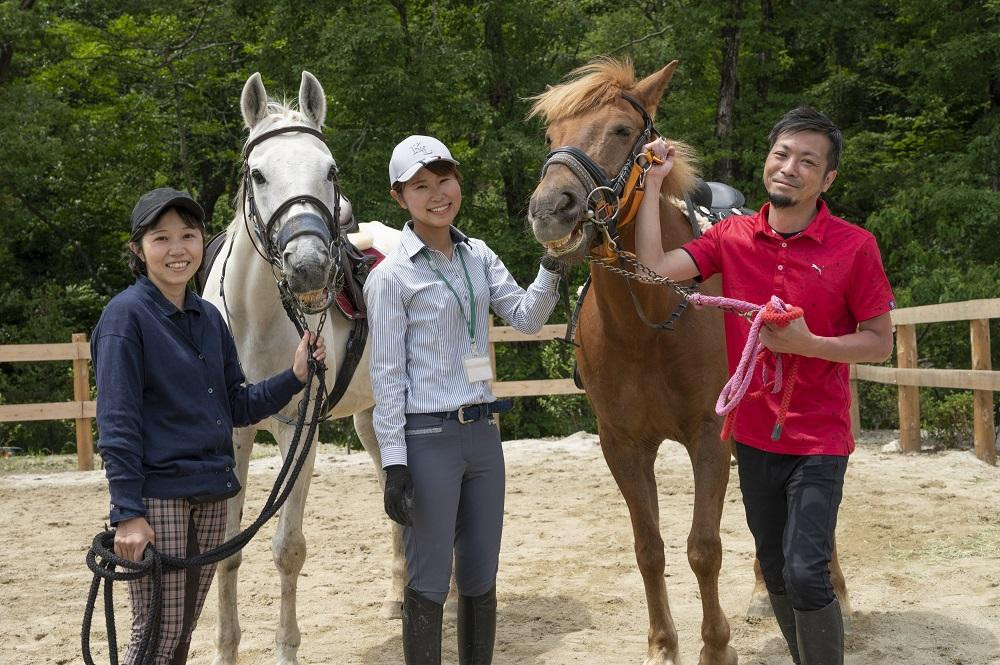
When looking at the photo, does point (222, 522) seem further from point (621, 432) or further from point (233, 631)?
point (621, 432)

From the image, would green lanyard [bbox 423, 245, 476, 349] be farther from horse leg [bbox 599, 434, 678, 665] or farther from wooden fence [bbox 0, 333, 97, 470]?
wooden fence [bbox 0, 333, 97, 470]

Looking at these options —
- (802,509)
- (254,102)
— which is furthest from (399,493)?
(254,102)

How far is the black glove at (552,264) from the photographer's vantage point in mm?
3148

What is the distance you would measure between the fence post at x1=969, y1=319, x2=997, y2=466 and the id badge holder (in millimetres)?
6234

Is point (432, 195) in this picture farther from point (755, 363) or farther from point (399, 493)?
point (755, 363)

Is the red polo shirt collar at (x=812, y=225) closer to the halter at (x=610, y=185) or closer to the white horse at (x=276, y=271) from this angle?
the halter at (x=610, y=185)

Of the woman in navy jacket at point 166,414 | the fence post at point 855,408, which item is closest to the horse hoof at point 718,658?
the woman in navy jacket at point 166,414

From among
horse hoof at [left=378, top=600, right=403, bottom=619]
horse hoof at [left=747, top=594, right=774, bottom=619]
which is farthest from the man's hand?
horse hoof at [left=378, top=600, right=403, bottom=619]

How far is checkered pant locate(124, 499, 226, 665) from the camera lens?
2734 millimetres

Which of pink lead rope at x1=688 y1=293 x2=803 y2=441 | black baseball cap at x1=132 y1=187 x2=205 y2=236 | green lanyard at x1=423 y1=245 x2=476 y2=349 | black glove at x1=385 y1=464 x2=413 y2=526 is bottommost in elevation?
black glove at x1=385 y1=464 x2=413 y2=526

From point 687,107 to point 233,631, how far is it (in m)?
13.3

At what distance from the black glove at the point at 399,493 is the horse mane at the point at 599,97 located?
146 cm

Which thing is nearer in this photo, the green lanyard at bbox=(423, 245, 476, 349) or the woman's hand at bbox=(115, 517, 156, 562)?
the woman's hand at bbox=(115, 517, 156, 562)

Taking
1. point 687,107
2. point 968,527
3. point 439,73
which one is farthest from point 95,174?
point 968,527
